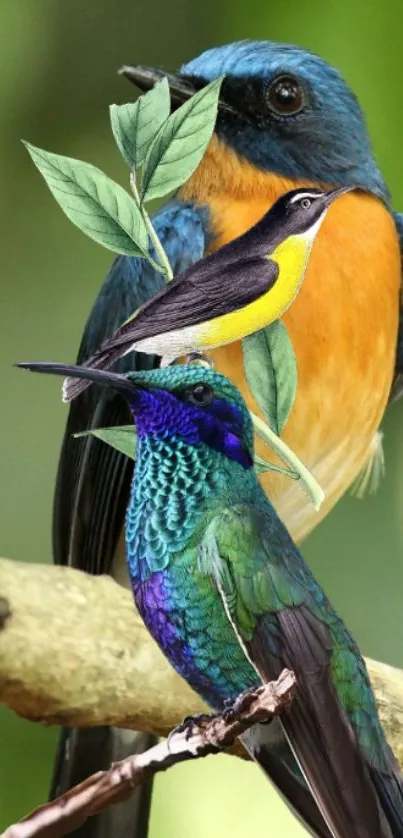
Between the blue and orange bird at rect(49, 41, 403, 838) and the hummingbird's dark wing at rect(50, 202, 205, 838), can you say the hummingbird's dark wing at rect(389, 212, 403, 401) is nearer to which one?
the blue and orange bird at rect(49, 41, 403, 838)

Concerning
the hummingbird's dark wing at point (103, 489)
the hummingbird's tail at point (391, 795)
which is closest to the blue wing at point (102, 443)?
the hummingbird's dark wing at point (103, 489)

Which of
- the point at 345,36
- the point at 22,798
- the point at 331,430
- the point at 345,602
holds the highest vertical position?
the point at 345,36

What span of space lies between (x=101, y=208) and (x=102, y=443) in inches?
7.6

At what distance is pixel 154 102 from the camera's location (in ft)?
3.39

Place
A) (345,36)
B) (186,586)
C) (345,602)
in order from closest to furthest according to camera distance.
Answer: (186,586), (345,602), (345,36)

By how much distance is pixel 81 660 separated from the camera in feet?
3.22

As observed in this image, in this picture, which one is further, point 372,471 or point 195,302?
point 372,471

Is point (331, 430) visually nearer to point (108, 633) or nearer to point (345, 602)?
point (345, 602)

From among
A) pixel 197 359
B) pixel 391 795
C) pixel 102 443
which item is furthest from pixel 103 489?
pixel 391 795

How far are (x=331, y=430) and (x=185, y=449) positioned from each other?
27 cm

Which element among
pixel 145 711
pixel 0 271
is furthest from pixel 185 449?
pixel 0 271

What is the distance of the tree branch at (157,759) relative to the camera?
812mm

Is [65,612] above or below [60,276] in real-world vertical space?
below

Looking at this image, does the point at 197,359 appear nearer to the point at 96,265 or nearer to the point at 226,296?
the point at 226,296
